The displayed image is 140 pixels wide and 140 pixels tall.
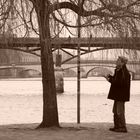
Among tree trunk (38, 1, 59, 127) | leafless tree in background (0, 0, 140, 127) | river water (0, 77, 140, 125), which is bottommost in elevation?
river water (0, 77, 140, 125)

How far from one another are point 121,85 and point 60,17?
172 cm

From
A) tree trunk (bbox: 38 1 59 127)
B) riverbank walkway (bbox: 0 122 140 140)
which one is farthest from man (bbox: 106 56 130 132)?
tree trunk (bbox: 38 1 59 127)

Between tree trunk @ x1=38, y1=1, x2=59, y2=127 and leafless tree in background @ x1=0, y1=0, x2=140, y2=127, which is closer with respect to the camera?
leafless tree in background @ x1=0, y1=0, x2=140, y2=127

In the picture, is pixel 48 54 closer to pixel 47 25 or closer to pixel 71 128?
pixel 47 25

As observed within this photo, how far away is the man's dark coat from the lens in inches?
338

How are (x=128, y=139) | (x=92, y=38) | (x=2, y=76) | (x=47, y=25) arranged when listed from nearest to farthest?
(x=128, y=139), (x=47, y=25), (x=92, y=38), (x=2, y=76)

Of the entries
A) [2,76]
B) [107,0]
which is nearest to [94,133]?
[107,0]

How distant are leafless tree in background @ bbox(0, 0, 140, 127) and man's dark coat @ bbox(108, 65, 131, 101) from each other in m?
0.78

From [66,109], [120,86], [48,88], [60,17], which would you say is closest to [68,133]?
[48,88]

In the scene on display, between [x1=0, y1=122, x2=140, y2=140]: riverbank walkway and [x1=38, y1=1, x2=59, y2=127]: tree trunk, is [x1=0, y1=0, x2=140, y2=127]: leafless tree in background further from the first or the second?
[x1=0, y1=122, x2=140, y2=140]: riverbank walkway

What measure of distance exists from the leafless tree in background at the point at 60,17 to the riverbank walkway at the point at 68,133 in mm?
1300

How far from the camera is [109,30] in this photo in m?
8.98

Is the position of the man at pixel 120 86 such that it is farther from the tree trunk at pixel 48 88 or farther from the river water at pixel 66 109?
the river water at pixel 66 109

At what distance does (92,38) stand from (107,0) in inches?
34.0
